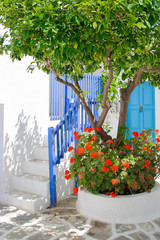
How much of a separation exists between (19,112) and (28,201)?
186 cm

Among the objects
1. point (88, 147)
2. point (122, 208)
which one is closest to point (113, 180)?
point (122, 208)

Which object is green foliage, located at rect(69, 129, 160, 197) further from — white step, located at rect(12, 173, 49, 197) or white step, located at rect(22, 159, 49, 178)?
white step, located at rect(22, 159, 49, 178)

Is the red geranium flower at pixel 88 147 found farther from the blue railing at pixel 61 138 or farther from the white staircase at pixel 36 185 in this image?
the white staircase at pixel 36 185

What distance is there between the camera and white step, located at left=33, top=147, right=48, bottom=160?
5.67 metres

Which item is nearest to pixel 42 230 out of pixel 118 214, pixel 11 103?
pixel 118 214

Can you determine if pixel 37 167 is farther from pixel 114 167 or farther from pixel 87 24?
pixel 87 24

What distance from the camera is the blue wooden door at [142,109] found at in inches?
313

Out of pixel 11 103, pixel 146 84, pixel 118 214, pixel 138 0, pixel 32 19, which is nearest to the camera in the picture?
pixel 138 0

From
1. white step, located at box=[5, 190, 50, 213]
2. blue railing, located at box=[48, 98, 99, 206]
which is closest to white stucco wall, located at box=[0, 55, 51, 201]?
white step, located at box=[5, 190, 50, 213]

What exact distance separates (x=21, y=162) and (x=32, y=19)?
11.1 ft

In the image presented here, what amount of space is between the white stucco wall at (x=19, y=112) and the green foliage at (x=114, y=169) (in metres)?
1.49

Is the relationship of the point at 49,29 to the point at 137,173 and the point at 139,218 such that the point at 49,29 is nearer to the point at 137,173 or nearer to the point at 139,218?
the point at 137,173

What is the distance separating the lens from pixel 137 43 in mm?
2900

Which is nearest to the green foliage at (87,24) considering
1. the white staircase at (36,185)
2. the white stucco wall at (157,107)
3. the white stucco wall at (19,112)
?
the white stucco wall at (19,112)
